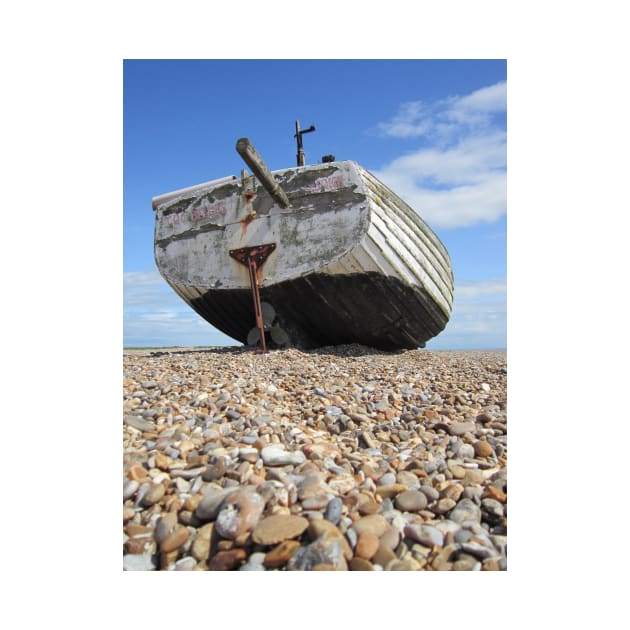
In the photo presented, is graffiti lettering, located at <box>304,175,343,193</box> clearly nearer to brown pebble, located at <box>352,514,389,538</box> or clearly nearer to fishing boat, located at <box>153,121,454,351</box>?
fishing boat, located at <box>153,121,454,351</box>

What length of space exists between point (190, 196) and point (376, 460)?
18.7 ft

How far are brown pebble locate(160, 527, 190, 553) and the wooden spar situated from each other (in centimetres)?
406

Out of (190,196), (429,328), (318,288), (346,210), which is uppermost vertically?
(190,196)

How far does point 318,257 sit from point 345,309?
85 centimetres

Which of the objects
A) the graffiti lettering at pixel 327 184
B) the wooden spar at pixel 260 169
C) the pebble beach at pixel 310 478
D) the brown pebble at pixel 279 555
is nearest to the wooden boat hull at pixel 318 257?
the graffiti lettering at pixel 327 184

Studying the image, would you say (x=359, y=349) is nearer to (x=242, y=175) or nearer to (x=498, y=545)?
(x=242, y=175)

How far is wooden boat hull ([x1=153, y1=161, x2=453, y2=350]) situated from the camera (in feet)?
18.0

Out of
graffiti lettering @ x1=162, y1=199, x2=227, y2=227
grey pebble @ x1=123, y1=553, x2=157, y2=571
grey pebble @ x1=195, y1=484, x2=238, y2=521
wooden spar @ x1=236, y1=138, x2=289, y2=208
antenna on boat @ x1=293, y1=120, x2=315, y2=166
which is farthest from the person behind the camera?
antenna on boat @ x1=293, y1=120, x2=315, y2=166

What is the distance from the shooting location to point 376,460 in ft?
6.55

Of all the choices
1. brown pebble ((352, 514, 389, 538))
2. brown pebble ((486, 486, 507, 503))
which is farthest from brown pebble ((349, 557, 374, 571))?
brown pebble ((486, 486, 507, 503))

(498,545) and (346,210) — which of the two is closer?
(498,545)

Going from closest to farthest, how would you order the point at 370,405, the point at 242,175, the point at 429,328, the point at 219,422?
the point at 219,422 → the point at 370,405 → the point at 242,175 → the point at 429,328
